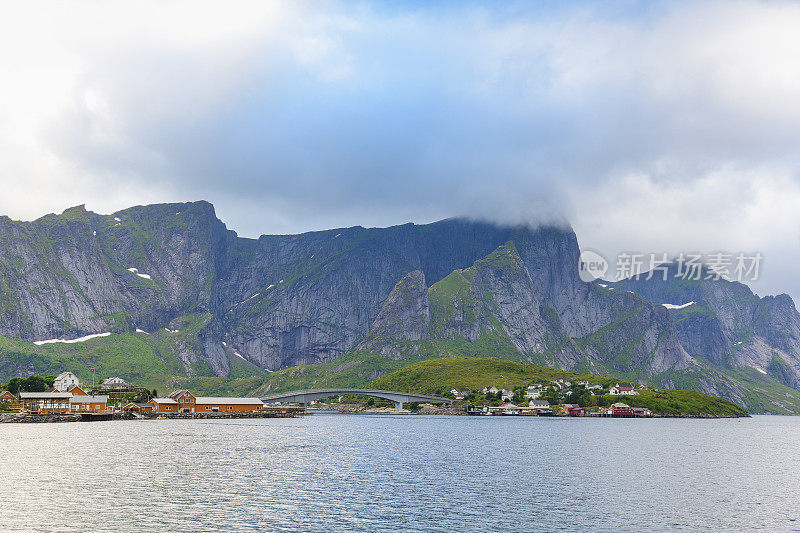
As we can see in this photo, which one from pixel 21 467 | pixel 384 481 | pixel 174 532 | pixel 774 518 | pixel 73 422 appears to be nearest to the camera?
pixel 174 532

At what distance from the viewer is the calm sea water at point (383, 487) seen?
55.8 metres

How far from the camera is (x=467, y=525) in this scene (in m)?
54.7

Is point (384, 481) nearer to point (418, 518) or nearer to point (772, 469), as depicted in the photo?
point (418, 518)

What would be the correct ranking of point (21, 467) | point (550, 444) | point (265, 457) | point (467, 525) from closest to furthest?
point (467, 525)
point (21, 467)
point (265, 457)
point (550, 444)

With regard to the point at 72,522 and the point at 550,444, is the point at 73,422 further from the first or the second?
the point at 72,522

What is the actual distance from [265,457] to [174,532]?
169 feet

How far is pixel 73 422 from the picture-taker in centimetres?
19912

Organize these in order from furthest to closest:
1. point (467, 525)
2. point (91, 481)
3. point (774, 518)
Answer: point (91, 481)
point (774, 518)
point (467, 525)

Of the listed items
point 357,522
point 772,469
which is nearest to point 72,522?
point 357,522

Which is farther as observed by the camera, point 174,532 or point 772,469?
point 772,469

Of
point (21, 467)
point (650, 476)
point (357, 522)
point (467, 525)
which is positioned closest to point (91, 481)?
point (21, 467)

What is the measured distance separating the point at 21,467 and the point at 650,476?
78.3 m

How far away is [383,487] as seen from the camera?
2906 inches

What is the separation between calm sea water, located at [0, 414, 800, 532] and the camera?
2197 inches
